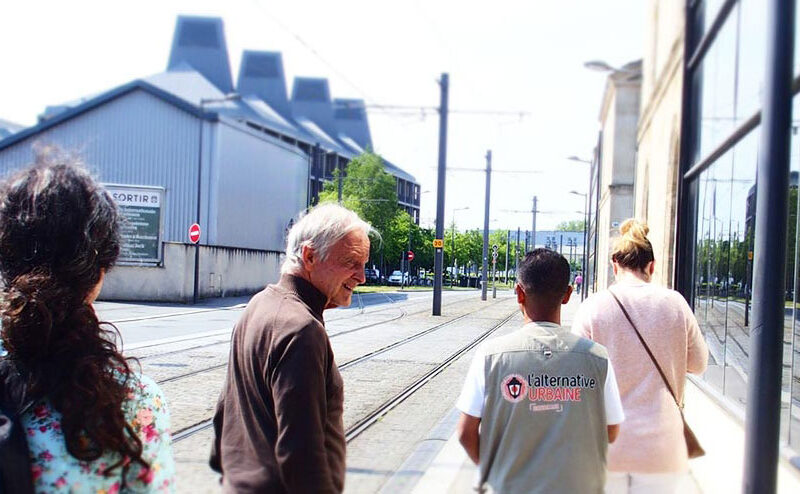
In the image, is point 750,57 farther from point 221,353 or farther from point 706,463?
point 221,353

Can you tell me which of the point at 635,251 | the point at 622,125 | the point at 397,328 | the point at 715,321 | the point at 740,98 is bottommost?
the point at 397,328

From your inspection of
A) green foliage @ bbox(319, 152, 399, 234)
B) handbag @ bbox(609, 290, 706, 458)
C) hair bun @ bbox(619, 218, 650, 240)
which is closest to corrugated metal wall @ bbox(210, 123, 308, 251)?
green foliage @ bbox(319, 152, 399, 234)

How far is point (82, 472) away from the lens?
150 centimetres

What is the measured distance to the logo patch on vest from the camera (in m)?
2.62

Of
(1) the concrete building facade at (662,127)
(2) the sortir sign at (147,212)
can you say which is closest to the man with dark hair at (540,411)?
(1) the concrete building facade at (662,127)

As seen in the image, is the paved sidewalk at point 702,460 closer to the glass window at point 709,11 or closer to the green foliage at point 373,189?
the glass window at point 709,11

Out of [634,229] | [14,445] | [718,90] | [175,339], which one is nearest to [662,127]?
[718,90]

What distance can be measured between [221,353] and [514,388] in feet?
36.0

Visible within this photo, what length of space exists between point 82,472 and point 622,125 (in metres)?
22.8

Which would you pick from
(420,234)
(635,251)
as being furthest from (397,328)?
(420,234)

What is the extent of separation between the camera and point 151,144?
1483 inches

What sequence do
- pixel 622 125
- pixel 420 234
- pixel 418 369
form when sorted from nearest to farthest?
pixel 418 369 → pixel 622 125 → pixel 420 234

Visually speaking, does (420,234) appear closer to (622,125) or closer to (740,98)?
(622,125)

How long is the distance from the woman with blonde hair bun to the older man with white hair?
120 centimetres
